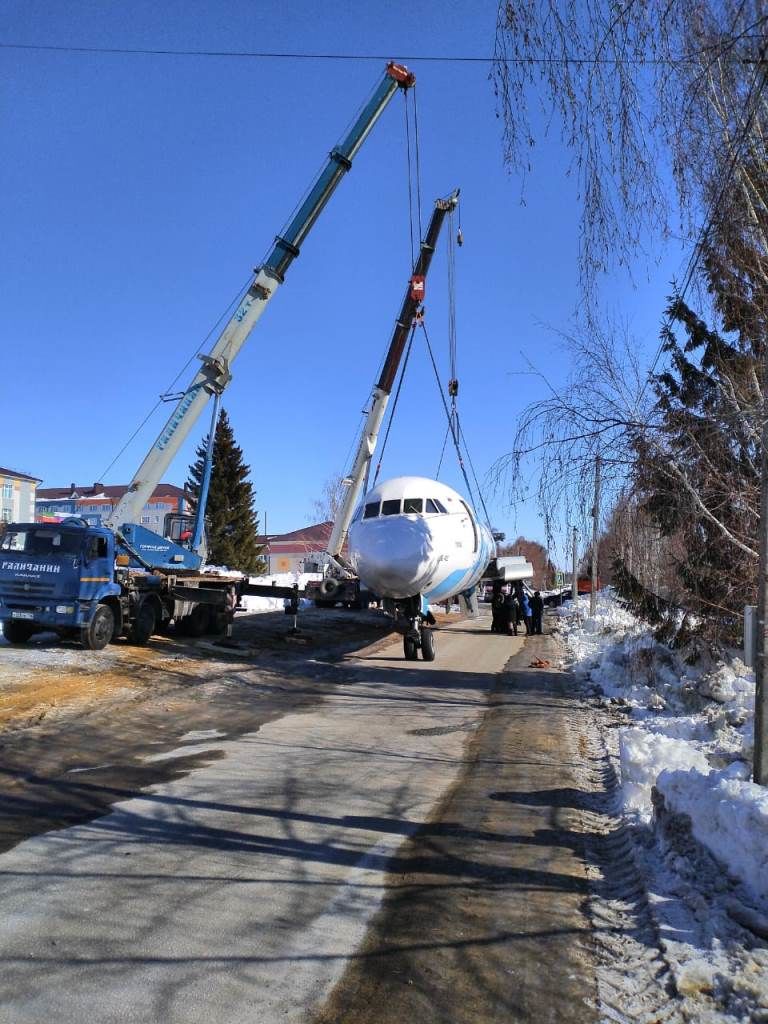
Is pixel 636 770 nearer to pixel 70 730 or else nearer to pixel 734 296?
pixel 734 296

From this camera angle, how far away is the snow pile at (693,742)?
4301mm

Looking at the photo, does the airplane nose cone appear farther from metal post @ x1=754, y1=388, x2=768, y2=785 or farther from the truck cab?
metal post @ x1=754, y1=388, x2=768, y2=785

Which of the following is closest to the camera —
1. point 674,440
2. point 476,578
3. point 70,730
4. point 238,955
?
point 238,955

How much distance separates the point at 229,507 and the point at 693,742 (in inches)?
1725

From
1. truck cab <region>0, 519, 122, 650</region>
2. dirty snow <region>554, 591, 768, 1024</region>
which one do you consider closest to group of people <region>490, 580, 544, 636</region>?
truck cab <region>0, 519, 122, 650</region>

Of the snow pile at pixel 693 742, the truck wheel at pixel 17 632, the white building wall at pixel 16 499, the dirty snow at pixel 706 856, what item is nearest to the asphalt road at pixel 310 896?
the dirty snow at pixel 706 856

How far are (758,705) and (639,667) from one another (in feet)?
25.3

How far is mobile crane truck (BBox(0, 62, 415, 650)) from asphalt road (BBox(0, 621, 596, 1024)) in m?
7.74

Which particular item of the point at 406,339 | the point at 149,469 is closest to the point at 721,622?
the point at 149,469

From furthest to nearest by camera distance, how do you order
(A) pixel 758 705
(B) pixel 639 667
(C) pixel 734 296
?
(B) pixel 639 667 < (C) pixel 734 296 < (A) pixel 758 705

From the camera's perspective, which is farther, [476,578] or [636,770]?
[476,578]

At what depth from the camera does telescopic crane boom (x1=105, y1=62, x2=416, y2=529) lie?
57.7ft

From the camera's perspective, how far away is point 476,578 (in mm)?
20391

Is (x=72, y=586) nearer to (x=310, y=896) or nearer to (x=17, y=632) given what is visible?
(x=17, y=632)
